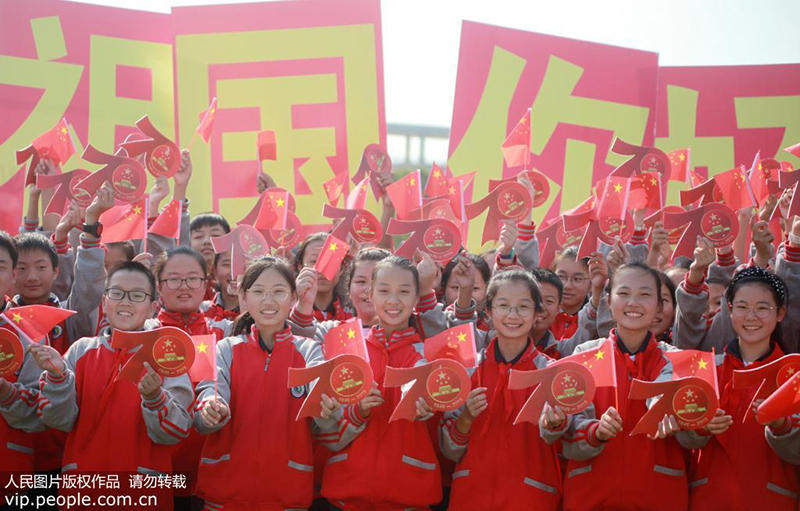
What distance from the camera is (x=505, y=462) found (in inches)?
146

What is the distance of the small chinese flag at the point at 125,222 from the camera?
4832 millimetres

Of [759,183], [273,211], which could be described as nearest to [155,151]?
[273,211]

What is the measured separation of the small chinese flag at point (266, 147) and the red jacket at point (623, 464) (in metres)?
4.15

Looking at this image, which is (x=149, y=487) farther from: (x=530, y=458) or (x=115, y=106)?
(x=115, y=106)

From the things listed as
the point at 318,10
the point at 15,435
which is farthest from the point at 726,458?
the point at 318,10

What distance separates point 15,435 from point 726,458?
3.58 m

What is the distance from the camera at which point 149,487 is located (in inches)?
146

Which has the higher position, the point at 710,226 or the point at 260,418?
the point at 710,226

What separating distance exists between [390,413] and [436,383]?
17.8 inches

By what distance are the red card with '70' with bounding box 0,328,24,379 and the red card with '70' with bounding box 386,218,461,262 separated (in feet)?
6.97

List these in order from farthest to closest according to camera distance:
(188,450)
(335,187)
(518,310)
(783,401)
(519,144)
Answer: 1. (335,187)
2. (519,144)
3. (188,450)
4. (518,310)
5. (783,401)

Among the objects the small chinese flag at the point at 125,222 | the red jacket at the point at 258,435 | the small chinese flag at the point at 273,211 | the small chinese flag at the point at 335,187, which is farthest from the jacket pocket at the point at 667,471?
the small chinese flag at the point at 335,187

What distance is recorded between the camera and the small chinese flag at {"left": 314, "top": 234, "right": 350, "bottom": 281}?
15.5 ft

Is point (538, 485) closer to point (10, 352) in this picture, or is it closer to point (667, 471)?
point (667, 471)
